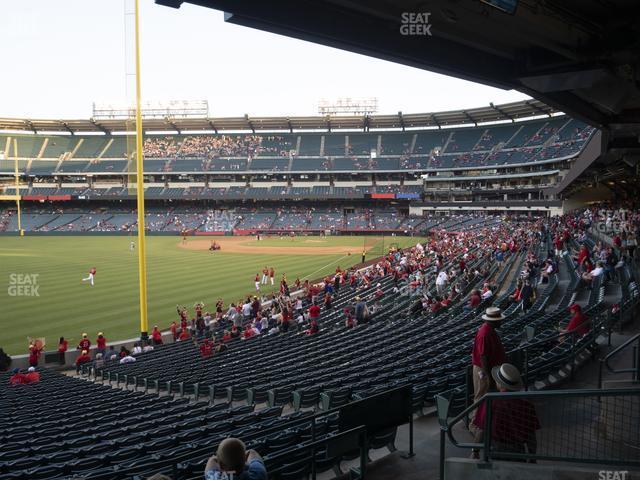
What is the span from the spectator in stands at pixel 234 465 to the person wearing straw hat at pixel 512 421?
2326 millimetres

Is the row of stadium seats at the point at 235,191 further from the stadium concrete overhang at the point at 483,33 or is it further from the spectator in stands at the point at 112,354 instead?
the stadium concrete overhang at the point at 483,33

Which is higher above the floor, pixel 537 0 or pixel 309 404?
pixel 537 0

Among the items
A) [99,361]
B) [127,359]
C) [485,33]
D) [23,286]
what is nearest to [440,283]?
[127,359]

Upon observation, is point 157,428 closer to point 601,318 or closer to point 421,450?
point 421,450

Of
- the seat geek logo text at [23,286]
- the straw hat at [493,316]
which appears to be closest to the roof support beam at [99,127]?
the seat geek logo text at [23,286]

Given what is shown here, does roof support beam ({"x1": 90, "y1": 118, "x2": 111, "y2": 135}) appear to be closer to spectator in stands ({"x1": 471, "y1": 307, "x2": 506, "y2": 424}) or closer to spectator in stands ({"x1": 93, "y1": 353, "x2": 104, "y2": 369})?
spectator in stands ({"x1": 93, "y1": 353, "x2": 104, "y2": 369})

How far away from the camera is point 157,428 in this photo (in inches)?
271

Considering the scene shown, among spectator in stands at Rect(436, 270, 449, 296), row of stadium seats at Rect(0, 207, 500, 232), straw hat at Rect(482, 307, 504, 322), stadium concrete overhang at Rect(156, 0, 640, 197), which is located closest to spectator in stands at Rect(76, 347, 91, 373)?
spectator in stands at Rect(436, 270, 449, 296)

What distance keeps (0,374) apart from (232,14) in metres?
13.9

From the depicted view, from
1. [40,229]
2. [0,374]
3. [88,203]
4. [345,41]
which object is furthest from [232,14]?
[88,203]

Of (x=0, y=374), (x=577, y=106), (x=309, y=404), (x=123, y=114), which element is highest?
(x=123, y=114)

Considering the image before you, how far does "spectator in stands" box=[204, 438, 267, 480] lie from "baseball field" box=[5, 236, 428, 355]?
54.8 ft

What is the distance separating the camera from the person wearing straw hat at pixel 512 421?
4.46 meters

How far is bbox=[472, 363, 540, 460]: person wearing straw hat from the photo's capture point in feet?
14.6
